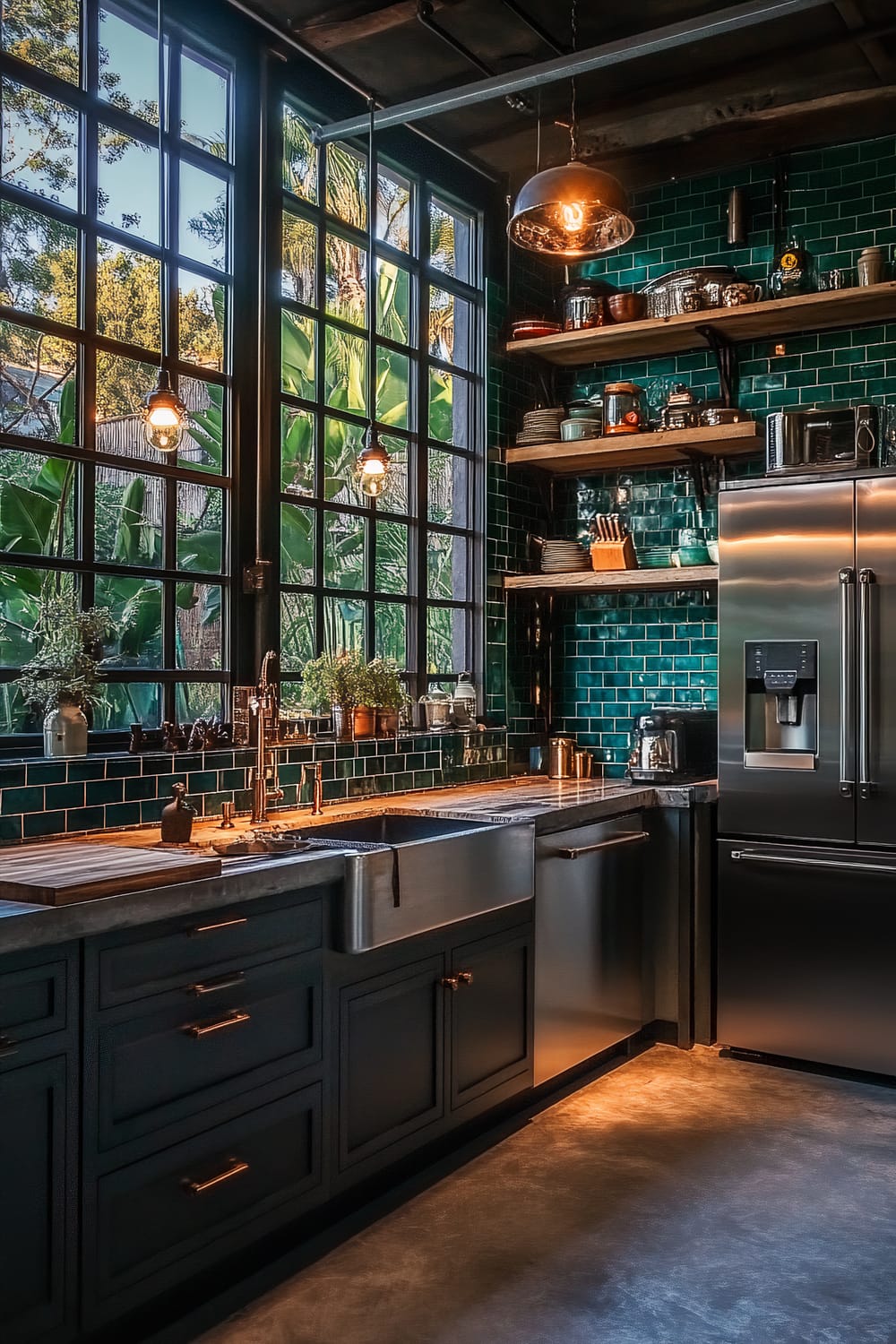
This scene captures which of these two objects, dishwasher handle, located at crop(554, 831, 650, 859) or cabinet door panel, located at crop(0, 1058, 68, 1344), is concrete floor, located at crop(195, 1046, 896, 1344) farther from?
dishwasher handle, located at crop(554, 831, 650, 859)

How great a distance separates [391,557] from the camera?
4.54 m

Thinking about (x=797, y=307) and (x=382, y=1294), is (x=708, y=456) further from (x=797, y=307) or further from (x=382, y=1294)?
(x=382, y=1294)

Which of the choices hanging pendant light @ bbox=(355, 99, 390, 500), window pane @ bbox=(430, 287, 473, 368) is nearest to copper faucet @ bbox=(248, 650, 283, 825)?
hanging pendant light @ bbox=(355, 99, 390, 500)

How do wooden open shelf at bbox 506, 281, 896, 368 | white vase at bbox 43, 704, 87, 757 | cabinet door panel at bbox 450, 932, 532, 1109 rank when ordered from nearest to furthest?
white vase at bbox 43, 704, 87, 757, cabinet door panel at bbox 450, 932, 532, 1109, wooden open shelf at bbox 506, 281, 896, 368

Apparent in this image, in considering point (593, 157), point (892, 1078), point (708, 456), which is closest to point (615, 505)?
point (708, 456)

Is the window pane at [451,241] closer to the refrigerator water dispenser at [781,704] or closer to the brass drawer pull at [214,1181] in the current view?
the refrigerator water dispenser at [781,704]

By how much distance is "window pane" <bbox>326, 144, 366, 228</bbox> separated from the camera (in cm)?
425

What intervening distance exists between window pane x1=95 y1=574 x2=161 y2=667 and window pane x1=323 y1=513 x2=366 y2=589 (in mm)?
801

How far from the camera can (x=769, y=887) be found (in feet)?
13.9

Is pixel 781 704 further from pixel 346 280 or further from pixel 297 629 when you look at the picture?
pixel 346 280

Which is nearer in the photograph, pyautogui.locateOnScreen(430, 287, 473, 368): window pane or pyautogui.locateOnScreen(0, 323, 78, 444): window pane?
pyautogui.locateOnScreen(0, 323, 78, 444): window pane

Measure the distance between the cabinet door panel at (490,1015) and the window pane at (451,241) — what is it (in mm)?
2789

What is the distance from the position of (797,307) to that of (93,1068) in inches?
145

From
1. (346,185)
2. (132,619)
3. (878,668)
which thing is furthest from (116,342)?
(878,668)
